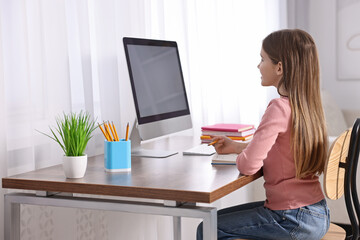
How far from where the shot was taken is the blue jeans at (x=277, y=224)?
174 centimetres

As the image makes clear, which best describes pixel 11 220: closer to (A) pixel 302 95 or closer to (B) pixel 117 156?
(B) pixel 117 156

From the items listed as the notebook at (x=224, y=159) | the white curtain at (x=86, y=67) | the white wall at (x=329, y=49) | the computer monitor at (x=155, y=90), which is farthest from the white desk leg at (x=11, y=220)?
the white wall at (x=329, y=49)

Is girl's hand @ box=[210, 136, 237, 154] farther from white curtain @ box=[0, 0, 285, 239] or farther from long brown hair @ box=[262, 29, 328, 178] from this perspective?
white curtain @ box=[0, 0, 285, 239]

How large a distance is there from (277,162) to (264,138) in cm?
14

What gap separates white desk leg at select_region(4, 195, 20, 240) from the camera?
1681 mm

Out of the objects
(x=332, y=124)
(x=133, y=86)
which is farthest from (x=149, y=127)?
(x=332, y=124)

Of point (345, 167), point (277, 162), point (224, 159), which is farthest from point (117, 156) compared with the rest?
point (345, 167)

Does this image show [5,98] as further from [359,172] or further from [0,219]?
[359,172]

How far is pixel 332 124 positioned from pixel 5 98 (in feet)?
9.50

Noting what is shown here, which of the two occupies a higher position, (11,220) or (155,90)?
(155,90)

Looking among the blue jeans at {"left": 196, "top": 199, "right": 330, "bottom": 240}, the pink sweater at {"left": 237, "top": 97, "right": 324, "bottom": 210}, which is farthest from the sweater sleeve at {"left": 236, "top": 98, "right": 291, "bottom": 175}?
the blue jeans at {"left": 196, "top": 199, "right": 330, "bottom": 240}

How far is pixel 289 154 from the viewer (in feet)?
5.86

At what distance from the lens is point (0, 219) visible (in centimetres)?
180

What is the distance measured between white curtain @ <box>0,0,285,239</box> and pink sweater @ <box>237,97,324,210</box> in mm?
730
